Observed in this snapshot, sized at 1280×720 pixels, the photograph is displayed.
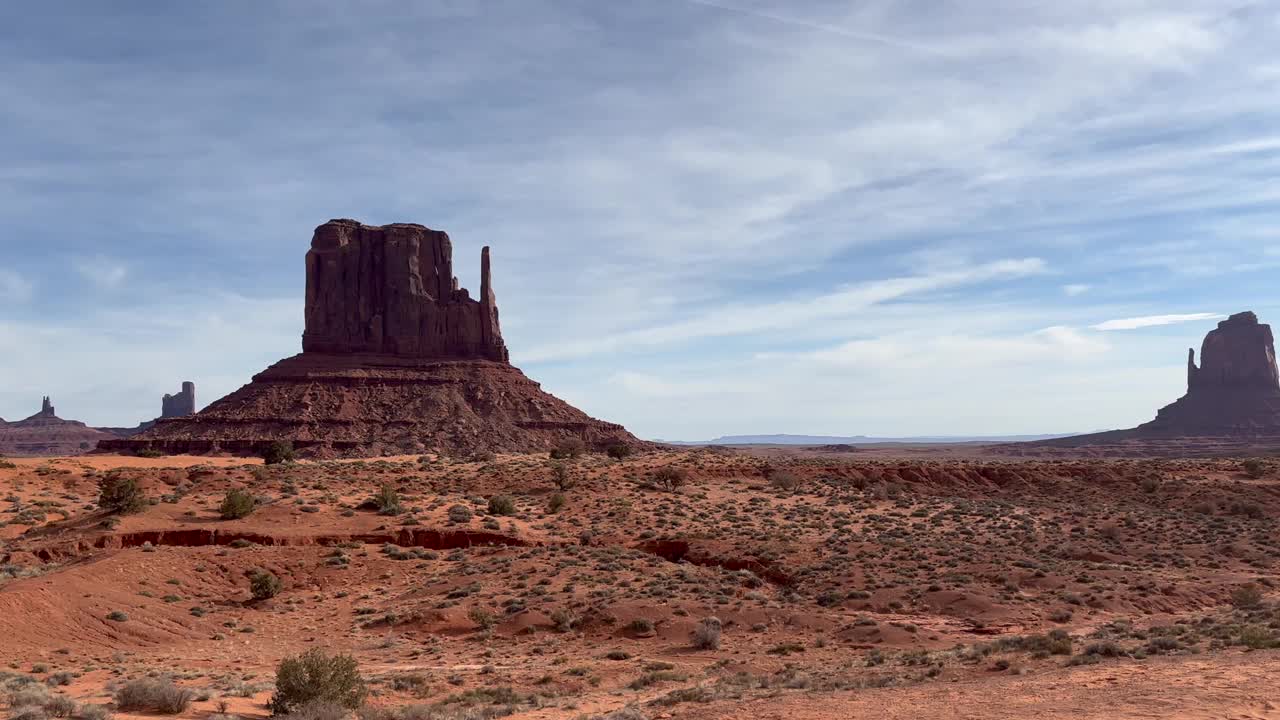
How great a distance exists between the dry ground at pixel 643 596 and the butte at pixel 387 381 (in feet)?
93.3

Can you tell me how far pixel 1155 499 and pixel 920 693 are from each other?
145 feet

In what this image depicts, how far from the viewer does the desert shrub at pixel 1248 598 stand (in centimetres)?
Result: 2541

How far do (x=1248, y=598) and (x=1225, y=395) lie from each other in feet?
585

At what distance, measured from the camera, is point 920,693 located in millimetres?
15312

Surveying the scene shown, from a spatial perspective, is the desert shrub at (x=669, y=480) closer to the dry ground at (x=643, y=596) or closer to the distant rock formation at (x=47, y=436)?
the dry ground at (x=643, y=596)

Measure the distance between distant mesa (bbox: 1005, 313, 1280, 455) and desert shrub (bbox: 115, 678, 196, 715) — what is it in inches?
6689

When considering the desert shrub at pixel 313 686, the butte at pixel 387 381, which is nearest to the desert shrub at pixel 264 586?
the desert shrub at pixel 313 686

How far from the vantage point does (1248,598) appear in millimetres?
25969

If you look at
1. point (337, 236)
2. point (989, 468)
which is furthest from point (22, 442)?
point (989, 468)

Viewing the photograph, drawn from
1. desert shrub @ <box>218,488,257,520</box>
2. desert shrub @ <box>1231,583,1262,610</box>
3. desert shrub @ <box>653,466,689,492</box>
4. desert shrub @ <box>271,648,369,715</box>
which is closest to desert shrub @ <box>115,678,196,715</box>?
desert shrub @ <box>271,648,369,715</box>

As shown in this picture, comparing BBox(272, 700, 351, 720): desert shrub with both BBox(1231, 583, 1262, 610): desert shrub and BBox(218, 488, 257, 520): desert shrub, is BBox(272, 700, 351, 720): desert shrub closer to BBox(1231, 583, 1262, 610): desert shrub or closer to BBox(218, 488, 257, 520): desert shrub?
BBox(218, 488, 257, 520): desert shrub

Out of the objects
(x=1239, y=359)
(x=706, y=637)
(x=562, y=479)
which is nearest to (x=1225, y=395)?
(x=1239, y=359)

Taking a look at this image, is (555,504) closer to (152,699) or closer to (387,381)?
(152,699)

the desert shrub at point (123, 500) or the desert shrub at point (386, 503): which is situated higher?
the desert shrub at point (123, 500)
